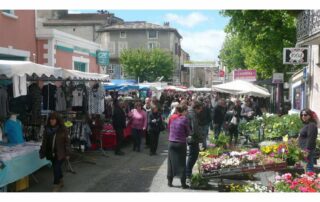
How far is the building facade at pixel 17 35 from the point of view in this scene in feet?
49.5

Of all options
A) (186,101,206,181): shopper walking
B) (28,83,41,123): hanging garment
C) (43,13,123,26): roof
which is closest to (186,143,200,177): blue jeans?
(186,101,206,181): shopper walking

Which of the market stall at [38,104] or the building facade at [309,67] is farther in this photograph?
the building facade at [309,67]

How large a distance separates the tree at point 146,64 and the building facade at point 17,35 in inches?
1687

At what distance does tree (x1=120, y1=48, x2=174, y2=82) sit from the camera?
60562 mm

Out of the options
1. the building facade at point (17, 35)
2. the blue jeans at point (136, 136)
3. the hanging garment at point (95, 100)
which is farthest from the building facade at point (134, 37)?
the blue jeans at point (136, 136)

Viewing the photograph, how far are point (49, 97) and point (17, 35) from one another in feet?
13.6

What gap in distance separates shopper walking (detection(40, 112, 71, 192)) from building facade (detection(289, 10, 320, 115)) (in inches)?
249

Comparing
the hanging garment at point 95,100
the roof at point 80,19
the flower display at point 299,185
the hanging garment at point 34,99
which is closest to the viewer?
the flower display at point 299,185

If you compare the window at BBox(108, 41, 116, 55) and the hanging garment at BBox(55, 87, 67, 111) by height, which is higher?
the window at BBox(108, 41, 116, 55)

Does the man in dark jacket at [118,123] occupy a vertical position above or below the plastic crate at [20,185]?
above

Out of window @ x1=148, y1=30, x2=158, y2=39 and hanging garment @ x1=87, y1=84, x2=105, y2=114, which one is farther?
window @ x1=148, y1=30, x2=158, y2=39

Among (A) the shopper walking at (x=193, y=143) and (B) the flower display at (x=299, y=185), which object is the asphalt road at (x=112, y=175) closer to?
(A) the shopper walking at (x=193, y=143)

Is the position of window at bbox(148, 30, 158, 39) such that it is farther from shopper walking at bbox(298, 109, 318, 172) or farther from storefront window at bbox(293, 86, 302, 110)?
shopper walking at bbox(298, 109, 318, 172)

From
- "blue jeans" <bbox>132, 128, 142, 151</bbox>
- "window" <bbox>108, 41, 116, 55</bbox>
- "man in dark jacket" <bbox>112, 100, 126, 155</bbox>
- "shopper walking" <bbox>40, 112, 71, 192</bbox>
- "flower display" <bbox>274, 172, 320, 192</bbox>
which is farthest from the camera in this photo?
"window" <bbox>108, 41, 116, 55</bbox>
